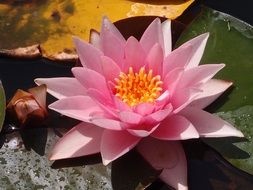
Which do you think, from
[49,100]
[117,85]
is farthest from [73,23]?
[117,85]

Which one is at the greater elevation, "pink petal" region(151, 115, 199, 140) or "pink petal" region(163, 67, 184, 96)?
"pink petal" region(163, 67, 184, 96)

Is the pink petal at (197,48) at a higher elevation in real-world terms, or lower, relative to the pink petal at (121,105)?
higher

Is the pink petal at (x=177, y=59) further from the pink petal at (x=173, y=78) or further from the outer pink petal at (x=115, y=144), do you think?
the outer pink petal at (x=115, y=144)

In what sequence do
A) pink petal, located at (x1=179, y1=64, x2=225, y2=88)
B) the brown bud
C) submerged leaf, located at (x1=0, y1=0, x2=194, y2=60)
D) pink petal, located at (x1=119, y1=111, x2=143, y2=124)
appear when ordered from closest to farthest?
pink petal, located at (x1=119, y1=111, x2=143, y2=124)
pink petal, located at (x1=179, y1=64, x2=225, y2=88)
the brown bud
submerged leaf, located at (x1=0, y1=0, x2=194, y2=60)

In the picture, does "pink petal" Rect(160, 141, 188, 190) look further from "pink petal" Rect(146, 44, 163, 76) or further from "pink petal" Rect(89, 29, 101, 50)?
"pink petal" Rect(89, 29, 101, 50)

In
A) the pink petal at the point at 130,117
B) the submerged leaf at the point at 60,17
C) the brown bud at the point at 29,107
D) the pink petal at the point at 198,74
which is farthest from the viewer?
the submerged leaf at the point at 60,17

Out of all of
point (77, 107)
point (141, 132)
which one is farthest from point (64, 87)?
point (141, 132)

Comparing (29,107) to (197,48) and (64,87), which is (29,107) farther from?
(197,48)

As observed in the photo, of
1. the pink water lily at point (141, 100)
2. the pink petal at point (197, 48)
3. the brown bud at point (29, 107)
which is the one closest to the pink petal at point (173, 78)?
the pink water lily at point (141, 100)

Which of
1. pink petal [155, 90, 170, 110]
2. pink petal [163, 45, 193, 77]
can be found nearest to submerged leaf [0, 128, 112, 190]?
pink petal [155, 90, 170, 110]
